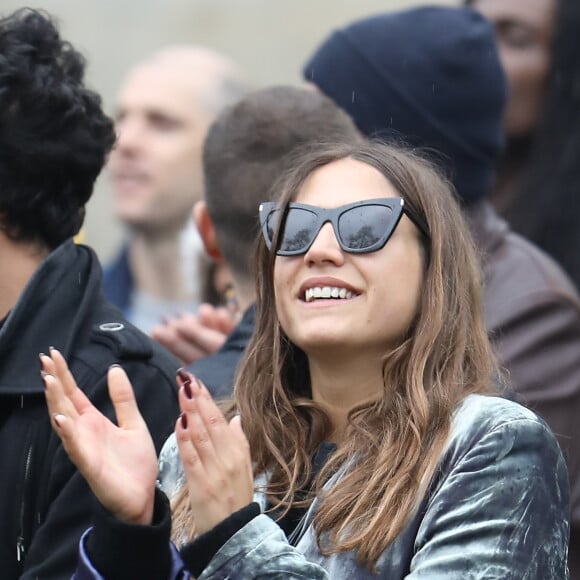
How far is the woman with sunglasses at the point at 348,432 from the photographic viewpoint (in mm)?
2826

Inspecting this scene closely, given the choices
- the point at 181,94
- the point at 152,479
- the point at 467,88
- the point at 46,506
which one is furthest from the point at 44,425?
the point at 181,94

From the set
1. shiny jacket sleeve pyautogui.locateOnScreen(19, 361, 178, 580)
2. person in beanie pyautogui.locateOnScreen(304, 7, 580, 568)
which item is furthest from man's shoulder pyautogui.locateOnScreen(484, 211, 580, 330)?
shiny jacket sleeve pyautogui.locateOnScreen(19, 361, 178, 580)

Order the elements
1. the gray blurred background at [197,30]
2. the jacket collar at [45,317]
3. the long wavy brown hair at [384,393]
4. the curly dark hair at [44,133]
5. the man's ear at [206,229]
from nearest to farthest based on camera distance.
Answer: the long wavy brown hair at [384,393]
the jacket collar at [45,317]
the curly dark hair at [44,133]
the man's ear at [206,229]
the gray blurred background at [197,30]

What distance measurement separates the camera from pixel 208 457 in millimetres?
2836

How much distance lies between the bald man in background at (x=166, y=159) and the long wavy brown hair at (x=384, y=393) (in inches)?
123

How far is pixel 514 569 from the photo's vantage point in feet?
9.15

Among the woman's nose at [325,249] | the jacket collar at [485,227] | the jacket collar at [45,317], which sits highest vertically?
the woman's nose at [325,249]

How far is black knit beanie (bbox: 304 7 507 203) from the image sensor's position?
198 inches

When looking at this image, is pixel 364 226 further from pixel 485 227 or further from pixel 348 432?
pixel 485 227

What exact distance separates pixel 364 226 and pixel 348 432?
0.40m

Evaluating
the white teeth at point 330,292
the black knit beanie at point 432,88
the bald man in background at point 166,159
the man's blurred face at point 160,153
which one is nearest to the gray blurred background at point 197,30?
the bald man in background at point 166,159

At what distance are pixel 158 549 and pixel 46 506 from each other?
0.45 m

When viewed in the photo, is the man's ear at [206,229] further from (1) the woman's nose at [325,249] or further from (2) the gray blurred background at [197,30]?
(2) the gray blurred background at [197,30]

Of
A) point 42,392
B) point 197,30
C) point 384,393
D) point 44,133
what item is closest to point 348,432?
point 384,393
